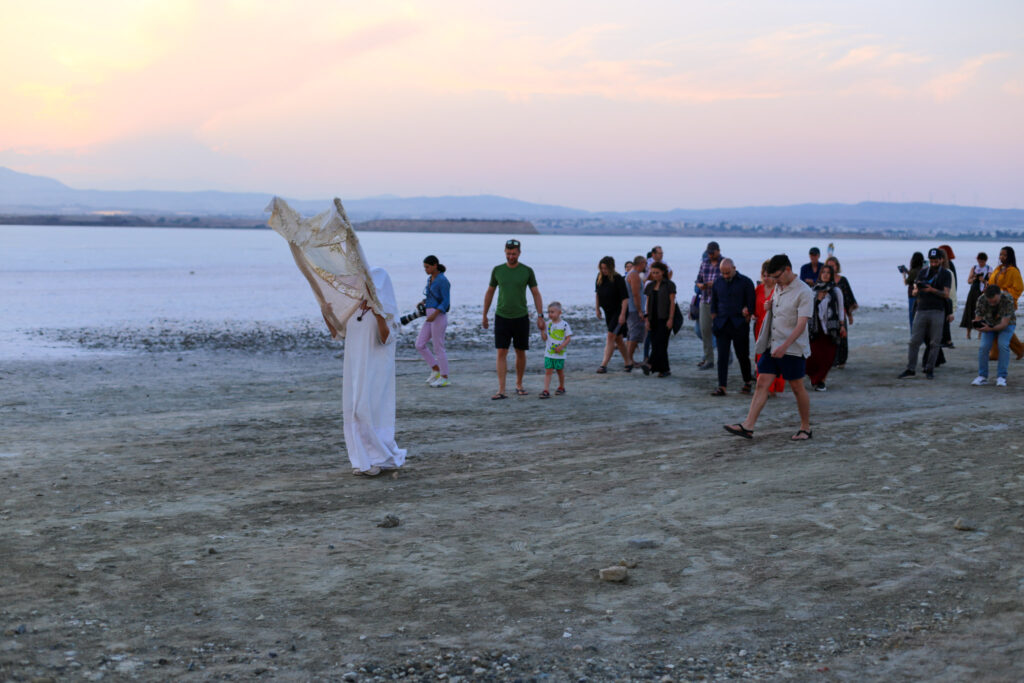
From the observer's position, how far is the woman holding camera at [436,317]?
1240 cm

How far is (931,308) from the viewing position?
12.9 metres

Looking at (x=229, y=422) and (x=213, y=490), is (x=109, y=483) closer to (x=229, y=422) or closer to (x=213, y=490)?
(x=213, y=490)

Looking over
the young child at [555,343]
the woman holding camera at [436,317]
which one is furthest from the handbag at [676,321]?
the woman holding camera at [436,317]

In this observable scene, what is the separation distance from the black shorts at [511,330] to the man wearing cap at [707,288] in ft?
11.2

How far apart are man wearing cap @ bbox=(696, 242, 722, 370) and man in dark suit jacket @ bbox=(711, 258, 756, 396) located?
1.52 metres

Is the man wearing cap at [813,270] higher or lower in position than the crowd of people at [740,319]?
higher

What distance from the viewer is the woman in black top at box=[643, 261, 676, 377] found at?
13.3 m

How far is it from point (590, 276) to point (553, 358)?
42141 mm

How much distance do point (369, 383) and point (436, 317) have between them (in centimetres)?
498

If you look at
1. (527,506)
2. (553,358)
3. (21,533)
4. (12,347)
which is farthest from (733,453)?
(12,347)

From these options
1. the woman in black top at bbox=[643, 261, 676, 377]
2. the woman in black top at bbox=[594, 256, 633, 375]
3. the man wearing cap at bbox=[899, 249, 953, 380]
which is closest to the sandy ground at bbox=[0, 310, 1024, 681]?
the man wearing cap at bbox=[899, 249, 953, 380]

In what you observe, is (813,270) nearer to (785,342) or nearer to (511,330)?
(511,330)

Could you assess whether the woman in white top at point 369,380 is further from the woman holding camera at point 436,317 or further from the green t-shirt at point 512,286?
the woman holding camera at point 436,317

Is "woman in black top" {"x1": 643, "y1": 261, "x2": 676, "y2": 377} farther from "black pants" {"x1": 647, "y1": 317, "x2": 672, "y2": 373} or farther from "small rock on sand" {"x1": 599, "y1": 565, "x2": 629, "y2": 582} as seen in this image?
"small rock on sand" {"x1": 599, "y1": 565, "x2": 629, "y2": 582}
